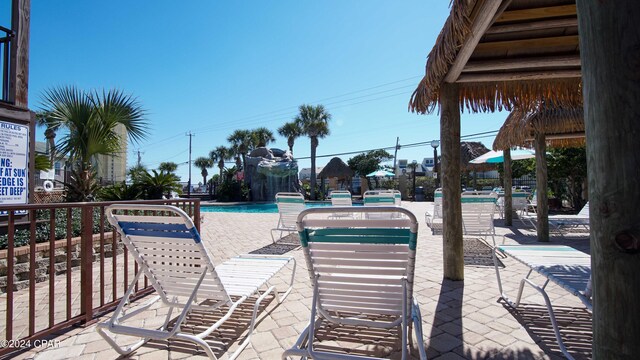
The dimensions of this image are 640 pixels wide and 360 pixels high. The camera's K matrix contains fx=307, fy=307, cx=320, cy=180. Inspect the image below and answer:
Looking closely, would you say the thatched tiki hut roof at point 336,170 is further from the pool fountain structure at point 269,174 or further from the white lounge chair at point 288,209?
the white lounge chair at point 288,209

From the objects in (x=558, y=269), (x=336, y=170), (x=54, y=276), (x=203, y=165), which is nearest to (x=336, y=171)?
(x=336, y=170)

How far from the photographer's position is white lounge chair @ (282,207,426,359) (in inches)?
65.1

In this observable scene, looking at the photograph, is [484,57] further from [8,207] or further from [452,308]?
[8,207]

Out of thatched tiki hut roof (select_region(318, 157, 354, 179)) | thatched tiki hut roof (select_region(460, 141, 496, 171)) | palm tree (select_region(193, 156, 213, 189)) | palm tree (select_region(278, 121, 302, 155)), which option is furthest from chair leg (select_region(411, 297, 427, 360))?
palm tree (select_region(193, 156, 213, 189))

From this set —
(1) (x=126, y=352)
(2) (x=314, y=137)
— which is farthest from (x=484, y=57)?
(2) (x=314, y=137)

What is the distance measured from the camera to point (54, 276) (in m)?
2.88

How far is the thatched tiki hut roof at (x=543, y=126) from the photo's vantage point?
19.4ft

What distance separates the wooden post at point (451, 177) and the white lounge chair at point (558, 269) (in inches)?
23.6

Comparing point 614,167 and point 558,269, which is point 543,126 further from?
point 614,167

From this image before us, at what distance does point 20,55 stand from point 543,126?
8816 millimetres

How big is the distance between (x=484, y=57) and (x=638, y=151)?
2.79 m

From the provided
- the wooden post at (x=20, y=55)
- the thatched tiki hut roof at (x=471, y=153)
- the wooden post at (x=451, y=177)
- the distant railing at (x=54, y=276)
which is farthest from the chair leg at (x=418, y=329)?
the thatched tiki hut roof at (x=471, y=153)

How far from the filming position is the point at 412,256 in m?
1.66

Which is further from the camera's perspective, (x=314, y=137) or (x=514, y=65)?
(x=314, y=137)
